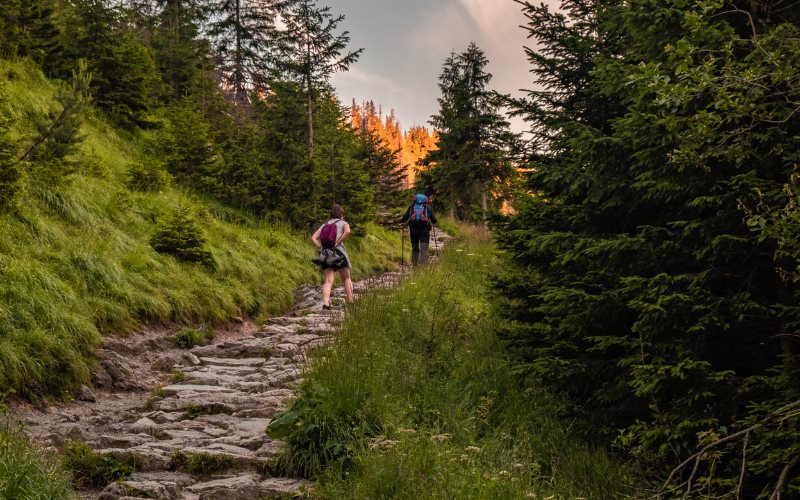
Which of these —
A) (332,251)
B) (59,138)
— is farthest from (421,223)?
(59,138)

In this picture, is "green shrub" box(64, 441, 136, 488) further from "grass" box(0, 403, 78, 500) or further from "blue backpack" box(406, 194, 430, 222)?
"blue backpack" box(406, 194, 430, 222)

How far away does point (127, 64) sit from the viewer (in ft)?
56.0

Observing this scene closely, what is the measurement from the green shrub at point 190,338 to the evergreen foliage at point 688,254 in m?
5.68

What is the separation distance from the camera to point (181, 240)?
1136 cm

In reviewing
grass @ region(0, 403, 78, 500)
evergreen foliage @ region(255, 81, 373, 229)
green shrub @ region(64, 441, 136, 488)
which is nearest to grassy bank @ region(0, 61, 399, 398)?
evergreen foliage @ region(255, 81, 373, 229)

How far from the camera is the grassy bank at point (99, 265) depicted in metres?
6.54

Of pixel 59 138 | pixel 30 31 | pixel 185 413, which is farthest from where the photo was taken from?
pixel 30 31

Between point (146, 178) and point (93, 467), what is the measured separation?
10.8 m

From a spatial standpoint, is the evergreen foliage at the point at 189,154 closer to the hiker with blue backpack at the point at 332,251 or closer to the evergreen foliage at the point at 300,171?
the evergreen foliage at the point at 300,171

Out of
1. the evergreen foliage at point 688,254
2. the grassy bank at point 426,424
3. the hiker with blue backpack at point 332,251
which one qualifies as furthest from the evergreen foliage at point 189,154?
the evergreen foliage at point 688,254

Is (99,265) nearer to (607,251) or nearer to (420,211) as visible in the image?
(607,251)

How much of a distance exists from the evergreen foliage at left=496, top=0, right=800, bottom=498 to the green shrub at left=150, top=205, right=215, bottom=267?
7.61 meters

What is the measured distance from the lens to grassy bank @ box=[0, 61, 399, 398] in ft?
21.5

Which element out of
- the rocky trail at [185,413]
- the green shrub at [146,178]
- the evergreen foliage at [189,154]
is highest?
the evergreen foliage at [189,154]
